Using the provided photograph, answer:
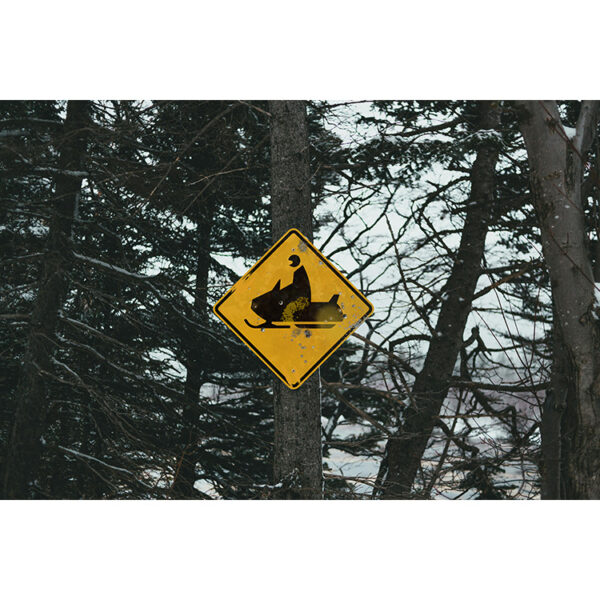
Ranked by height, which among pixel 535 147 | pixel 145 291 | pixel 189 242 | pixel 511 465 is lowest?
pixel 511 465

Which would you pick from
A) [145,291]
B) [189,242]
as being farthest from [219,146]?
[145,291]

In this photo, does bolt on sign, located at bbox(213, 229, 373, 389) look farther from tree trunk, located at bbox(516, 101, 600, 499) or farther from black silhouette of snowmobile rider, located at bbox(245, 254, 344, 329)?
tree trunk, located at bbox(516, 101, 600, 499)

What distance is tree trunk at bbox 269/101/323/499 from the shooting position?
3.97 metres

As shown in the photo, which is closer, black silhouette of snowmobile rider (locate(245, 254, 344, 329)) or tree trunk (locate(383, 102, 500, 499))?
black silhouette of snowmobile rider (locate(245, 254, 344, 329))

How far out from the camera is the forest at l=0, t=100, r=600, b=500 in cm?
496

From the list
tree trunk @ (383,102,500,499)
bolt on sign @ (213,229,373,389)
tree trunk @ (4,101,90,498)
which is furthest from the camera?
tree trunk @ (383,102,500,499)

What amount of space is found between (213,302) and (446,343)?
6.89ft

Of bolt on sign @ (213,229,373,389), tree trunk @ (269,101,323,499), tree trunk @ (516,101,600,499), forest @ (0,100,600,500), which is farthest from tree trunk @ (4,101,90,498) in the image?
tree trunk @ (516,101,600,499)

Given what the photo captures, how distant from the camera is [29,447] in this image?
502 cm

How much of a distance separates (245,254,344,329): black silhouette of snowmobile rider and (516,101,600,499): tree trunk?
1.57 meters

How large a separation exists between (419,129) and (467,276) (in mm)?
1354

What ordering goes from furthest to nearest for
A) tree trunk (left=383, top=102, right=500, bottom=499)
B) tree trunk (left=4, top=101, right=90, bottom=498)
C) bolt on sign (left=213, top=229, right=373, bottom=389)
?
tree trunk (left=383, top=102, right=500, bottom=499), tree trunk (left=4, top=101, right=90, bottom=498), bolt on sign (left=213, top=229, right=373, bottom=389)

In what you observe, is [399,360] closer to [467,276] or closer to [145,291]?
[467,276]

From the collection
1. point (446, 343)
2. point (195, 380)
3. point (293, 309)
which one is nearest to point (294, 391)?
point (293, 309)
